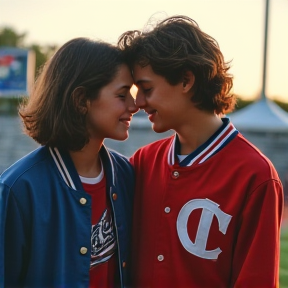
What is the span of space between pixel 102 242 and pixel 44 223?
315 millimetres

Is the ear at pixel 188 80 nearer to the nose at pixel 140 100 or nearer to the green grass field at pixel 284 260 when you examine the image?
the nose at pixel 140 100

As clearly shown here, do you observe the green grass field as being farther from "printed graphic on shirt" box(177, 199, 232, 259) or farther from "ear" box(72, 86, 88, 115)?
"ear" box(72, 86, 88, 115)

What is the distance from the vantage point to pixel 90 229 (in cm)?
260

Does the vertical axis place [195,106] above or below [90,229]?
above

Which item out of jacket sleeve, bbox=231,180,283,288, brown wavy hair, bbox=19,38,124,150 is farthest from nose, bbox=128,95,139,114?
jacket sleeve, bbox=231,180,283,288

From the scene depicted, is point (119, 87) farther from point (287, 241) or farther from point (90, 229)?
point (287, 241)

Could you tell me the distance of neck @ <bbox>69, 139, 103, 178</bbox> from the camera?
2.70 meters

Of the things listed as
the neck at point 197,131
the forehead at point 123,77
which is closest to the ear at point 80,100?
the forehead at point 123,77

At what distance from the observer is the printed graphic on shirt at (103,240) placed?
104 inches

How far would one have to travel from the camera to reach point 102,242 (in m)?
2.69

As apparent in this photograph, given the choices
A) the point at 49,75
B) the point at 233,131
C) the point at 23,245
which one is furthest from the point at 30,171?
the point at 233,131

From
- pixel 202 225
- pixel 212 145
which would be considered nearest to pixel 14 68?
pixel 212 145

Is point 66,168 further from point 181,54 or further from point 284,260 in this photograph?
point 284,260

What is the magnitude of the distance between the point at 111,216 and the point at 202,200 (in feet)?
1.30
